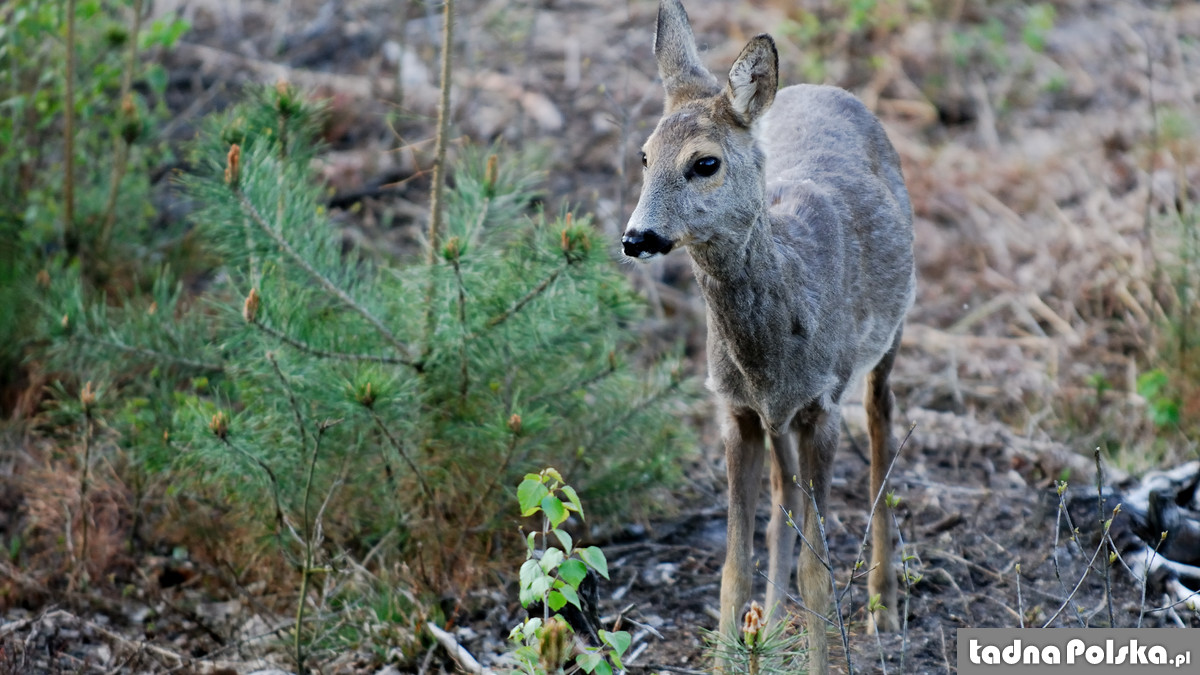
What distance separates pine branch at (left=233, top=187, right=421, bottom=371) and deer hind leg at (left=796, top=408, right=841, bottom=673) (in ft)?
5.08

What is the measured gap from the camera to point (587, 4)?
11031 millimetres

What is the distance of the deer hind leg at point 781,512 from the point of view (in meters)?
4.73

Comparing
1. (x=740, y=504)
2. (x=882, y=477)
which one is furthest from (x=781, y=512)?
(x=882, y=477)

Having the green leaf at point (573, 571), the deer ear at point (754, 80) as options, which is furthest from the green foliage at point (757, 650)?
the deer ear at point (754, 80)

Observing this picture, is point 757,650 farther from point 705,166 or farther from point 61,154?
A: point 61,154

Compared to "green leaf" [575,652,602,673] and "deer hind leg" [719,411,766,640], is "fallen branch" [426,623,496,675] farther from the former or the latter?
"green leaf" [575,652,602,673]

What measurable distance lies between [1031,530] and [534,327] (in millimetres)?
2439

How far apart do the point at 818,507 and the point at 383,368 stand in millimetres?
1732

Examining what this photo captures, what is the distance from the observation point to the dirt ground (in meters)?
5.21

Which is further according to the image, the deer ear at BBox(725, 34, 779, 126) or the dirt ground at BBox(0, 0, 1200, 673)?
the dirt ground at BBox(0, 0, 1200, 673)

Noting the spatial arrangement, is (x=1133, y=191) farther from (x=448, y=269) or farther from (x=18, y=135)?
(x=18, y=135)

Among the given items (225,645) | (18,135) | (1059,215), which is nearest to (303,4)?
(18,135)

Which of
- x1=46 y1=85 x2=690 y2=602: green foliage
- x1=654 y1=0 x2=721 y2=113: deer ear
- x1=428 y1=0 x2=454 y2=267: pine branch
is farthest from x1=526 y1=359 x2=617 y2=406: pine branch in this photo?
x1=654 y1=0 x2=721 y2=113: deer ear

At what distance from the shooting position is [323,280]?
4.96 meters
